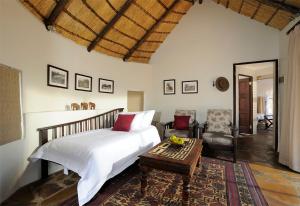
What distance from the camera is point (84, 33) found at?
3520 mm

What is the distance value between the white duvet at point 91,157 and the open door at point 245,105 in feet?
15.5

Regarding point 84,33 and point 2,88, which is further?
point 84,33

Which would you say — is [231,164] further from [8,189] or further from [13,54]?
[13,54]

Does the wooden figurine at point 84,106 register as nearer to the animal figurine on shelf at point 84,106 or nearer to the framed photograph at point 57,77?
the animal figurine on shelf at point 84,106

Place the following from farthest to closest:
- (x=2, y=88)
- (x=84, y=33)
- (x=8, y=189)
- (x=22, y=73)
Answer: (x=84, y=33), (x=22, y=73), (x=8, y=189), (x=2, y=88)

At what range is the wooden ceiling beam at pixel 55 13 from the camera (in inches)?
105

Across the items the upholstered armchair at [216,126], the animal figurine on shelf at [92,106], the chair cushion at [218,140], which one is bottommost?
the chair cushion at [218,140]

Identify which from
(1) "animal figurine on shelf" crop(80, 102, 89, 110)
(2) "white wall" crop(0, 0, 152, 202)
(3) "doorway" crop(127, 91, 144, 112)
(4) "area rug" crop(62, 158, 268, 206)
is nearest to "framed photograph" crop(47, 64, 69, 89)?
(2) "white wall" crop(0, 0, 152, 202)

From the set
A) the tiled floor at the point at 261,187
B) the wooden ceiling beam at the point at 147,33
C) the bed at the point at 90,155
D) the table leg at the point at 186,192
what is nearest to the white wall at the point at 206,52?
the wooden ceiling beam at the point at 147,33

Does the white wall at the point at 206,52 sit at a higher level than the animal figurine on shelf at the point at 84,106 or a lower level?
higher

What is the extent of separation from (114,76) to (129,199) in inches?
133

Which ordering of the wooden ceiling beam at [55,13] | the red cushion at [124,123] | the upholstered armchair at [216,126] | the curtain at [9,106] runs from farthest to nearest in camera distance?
1. the upholstered armchair at [216,126]
2. the red cushion at [124,123]
3. the wooden ceiling beam at [55,13]
4. the curtain at [9,106]

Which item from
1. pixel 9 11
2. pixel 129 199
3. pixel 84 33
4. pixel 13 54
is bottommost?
pixel 129 199

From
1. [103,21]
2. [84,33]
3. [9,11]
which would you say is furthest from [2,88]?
[103,21]
